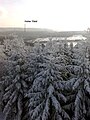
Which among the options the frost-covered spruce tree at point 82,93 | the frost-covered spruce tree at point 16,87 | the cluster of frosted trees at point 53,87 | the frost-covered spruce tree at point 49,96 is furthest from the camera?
the frost-covered spruce tree at point 16,87

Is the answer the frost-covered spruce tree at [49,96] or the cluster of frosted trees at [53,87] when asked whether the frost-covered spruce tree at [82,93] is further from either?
the frost-covered spruce tree at [49,96]

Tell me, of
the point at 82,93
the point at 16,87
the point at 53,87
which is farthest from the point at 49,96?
the point at 16,87

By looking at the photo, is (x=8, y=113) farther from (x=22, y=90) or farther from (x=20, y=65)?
(x=20, y=65)

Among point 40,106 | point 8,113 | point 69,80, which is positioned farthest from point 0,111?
point 69,80

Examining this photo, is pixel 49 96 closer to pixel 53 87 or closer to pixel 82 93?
pixel 53 87

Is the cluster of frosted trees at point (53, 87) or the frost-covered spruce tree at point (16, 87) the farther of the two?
the frost-covered spruce tree at point (16, 87)

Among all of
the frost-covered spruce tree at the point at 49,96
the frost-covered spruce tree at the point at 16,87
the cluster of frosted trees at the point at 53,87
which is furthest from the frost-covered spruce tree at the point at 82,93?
the frost-covered spruce tree at the point at 16,87
